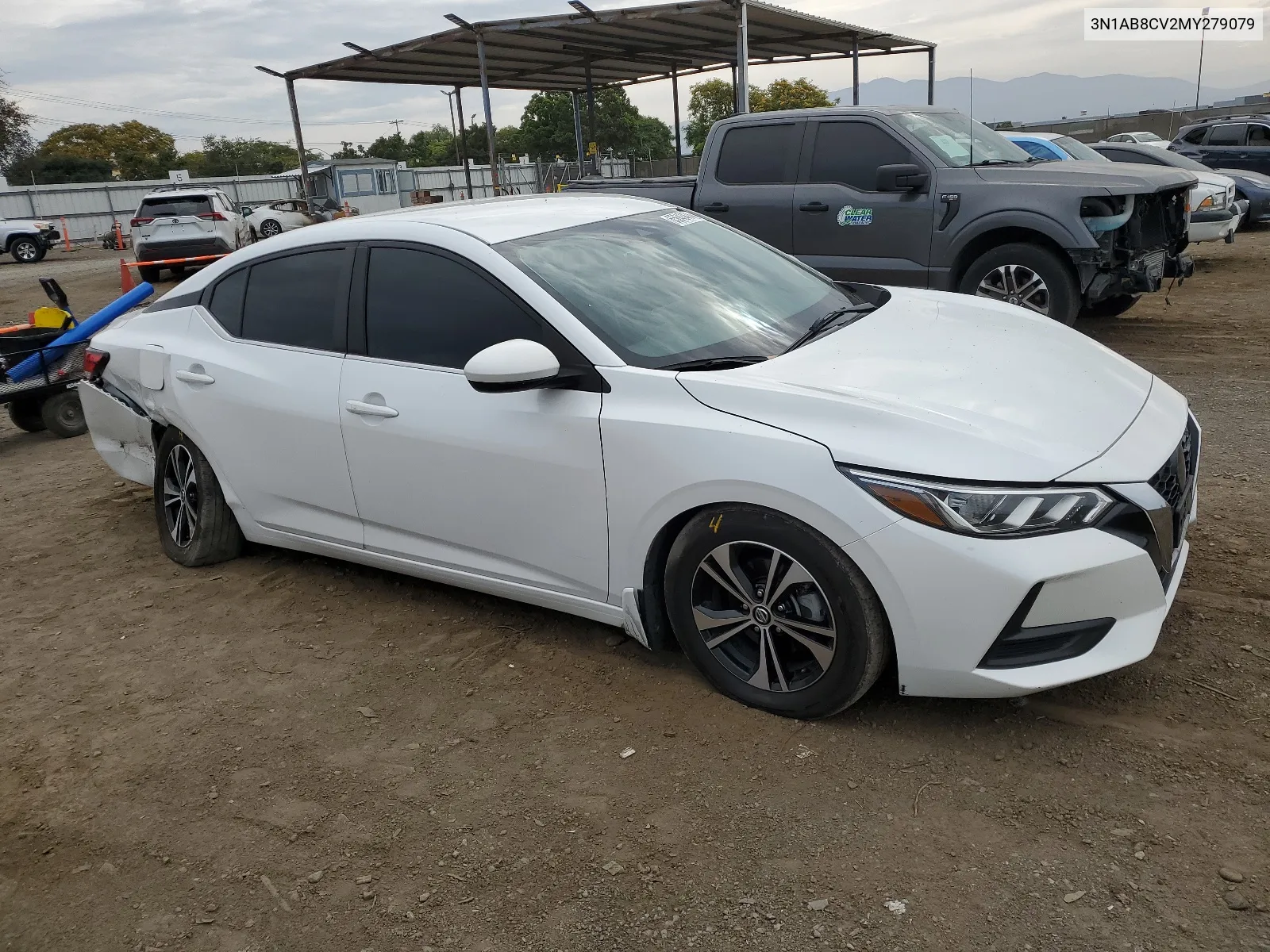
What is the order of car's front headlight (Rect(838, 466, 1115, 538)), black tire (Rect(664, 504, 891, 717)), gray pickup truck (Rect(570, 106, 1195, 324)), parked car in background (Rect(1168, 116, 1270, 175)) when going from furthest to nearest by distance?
1. parked car in background (Rect(1168, 116, 1270, 175))
2. gray pickup truck (Rect(570, 106, 1195, 324))
3. black tire (Rect(664, 504, 891, 717))
4. car's front headlight (Rect(838, 466, 1115, 538))

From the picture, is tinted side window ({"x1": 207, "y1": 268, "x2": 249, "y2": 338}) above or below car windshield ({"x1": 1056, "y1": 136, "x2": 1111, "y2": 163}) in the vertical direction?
below

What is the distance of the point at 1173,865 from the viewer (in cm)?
245

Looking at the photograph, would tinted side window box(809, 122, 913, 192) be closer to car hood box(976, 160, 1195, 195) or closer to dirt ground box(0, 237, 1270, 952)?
car hood box(976, 160, 1195, 195)

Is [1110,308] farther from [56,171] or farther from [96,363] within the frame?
[56,171]

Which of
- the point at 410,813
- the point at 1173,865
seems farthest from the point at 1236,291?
the point at 410,813

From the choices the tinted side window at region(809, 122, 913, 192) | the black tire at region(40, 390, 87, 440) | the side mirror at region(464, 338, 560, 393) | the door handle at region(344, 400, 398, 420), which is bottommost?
the black tire at region(40, 390, 87, 440)

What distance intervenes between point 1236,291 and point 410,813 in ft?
36.3

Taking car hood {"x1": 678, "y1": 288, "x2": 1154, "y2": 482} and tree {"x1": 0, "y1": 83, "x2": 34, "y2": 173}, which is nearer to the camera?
car hood {"x1": 678, "y1": 288, "x2": 1154, "y2": 482}

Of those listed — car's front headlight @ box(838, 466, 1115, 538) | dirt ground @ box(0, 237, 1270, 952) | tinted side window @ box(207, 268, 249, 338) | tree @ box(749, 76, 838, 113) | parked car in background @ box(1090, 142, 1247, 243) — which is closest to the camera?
dirt ground @ box(0, 237, 1270, 952)

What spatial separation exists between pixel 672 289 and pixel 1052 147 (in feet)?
30.6

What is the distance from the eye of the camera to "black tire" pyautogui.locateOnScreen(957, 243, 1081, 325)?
754 cm

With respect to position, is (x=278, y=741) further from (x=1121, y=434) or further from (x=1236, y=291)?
(x=1236, y=291)

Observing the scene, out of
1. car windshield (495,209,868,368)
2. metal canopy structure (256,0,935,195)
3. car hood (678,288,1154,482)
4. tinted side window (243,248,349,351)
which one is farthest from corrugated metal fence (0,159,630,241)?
car hood (678,288,1154,482)

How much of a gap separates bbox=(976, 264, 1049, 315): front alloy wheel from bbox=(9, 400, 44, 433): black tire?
7492 millimetres
